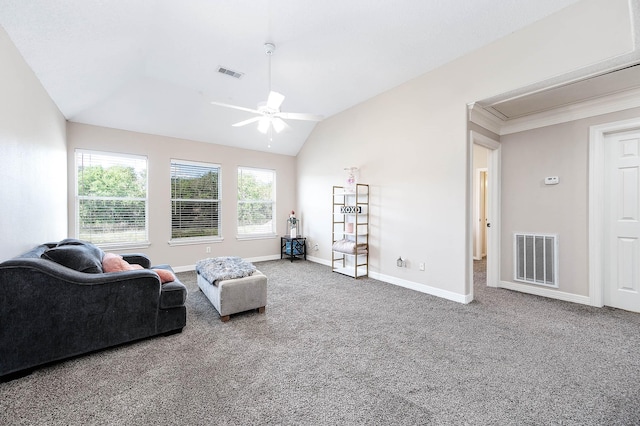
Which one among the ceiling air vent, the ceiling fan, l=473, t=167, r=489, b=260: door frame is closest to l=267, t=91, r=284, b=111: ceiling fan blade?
the ceiling fan

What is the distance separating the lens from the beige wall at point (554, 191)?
3.47 m

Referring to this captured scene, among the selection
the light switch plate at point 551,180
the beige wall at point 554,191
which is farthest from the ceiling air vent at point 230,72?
the light switch plate at point 551,180

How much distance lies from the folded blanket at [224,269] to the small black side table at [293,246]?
8.06 ft

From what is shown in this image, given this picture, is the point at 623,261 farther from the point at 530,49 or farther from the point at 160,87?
the point at 160,87

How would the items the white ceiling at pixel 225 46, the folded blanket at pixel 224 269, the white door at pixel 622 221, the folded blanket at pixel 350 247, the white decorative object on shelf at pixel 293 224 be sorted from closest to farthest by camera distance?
the white ceiling at pixel 225 46
the folded blanket at pixel 224 269
the white door at pixel 622 221
the folded blanket at pixel 350 247
the white decorative object on shelf at pixel 293 224

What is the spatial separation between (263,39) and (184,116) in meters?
2.48

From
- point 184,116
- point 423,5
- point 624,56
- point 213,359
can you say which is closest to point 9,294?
point 213,359

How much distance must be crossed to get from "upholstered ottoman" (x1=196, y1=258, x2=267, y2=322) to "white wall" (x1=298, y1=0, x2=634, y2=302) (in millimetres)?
2284

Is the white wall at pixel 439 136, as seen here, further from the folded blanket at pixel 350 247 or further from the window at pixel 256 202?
the window at pixel 256 202

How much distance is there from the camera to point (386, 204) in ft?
14.7

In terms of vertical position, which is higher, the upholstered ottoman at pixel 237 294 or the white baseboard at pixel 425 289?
the upholstered ottoman at pixel 237 294

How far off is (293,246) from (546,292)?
4.53m

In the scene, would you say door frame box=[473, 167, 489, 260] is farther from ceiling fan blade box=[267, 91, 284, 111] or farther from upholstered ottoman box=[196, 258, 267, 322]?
upholstered ottoman box=[196, 258, 267, 322]

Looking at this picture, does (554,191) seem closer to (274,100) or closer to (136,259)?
(274,100)
